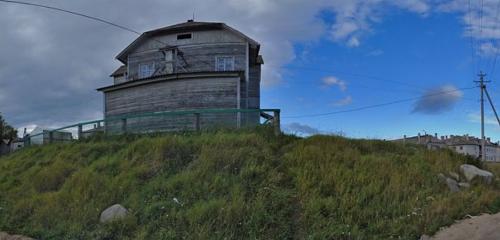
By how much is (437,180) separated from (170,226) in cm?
683

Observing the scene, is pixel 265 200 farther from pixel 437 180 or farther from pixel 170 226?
pixel 437 180

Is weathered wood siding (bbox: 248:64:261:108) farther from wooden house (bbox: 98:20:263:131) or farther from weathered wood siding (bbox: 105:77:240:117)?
weathered wood siding (bbox: 105:77:240:117)

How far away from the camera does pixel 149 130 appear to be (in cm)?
1747

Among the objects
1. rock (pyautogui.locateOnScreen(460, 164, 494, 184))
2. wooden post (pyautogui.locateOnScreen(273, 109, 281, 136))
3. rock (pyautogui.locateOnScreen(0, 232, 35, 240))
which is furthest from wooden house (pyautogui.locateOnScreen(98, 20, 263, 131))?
rock (pyautogui.locateOnScreen(0, 232, 35, 240))

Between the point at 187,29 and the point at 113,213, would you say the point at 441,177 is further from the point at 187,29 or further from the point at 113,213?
the point at 187,29

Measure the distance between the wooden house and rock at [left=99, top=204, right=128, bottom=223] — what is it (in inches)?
629

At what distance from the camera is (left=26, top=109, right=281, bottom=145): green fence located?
15.8m

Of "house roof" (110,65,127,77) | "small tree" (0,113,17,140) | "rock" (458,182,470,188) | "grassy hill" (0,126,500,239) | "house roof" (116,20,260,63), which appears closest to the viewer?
"grassy hill" (0,126,500,239)

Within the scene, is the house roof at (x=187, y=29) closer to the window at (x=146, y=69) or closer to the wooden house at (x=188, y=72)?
the wooden house at (x=188, y=72)

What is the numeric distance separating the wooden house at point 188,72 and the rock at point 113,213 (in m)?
16.0

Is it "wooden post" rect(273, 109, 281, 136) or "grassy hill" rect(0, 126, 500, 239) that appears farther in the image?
"wooden post" rect(273, 109, 281, 136)

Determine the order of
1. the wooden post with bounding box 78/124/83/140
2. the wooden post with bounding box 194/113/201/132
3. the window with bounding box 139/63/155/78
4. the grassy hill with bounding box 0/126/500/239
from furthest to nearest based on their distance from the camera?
the window with bounding box 139/63/155/78 → the wooden post with bounding box 78/124/83/140 → the wooden post with bounding box 194/113/201/132 → the grassy hill with bounding box 0/126/500/239

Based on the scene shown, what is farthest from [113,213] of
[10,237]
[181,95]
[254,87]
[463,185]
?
[254,87]

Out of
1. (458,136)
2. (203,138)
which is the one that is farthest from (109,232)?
(458,136)
